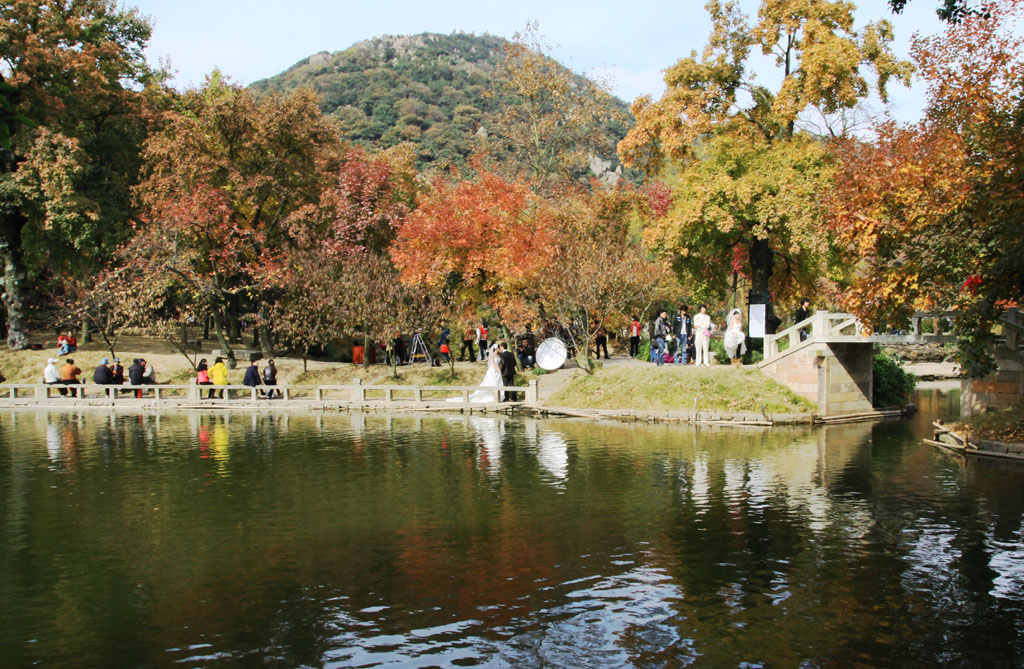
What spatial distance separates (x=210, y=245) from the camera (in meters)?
38.7

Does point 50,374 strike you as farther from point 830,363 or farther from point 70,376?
point 830,363

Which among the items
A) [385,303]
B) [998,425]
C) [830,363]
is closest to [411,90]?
[385,303]

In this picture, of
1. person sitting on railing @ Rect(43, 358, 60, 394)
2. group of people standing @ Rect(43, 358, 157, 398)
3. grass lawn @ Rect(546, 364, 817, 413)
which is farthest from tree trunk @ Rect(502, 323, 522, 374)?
person sitting on railing @ Rect(43, 358, 60, 394)

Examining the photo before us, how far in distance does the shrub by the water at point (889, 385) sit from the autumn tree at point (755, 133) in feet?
13.1

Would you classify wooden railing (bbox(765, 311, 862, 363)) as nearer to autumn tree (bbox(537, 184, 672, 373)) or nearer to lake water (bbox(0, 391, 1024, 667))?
lake water (bbox(0, 391, 1024, 667))

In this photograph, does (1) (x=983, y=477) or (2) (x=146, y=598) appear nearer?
(2) (x=146, y=598)

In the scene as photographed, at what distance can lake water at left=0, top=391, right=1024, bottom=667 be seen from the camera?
970 cm

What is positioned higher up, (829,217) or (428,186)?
(428,186)

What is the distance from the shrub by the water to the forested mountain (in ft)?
195

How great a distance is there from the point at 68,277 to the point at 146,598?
34373 mm

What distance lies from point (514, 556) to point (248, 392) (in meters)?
24.1

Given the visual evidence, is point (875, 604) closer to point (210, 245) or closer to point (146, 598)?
point (146, 598)

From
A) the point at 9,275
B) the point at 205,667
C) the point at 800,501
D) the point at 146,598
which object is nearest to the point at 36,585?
the point at 146,598

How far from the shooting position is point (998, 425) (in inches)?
845
